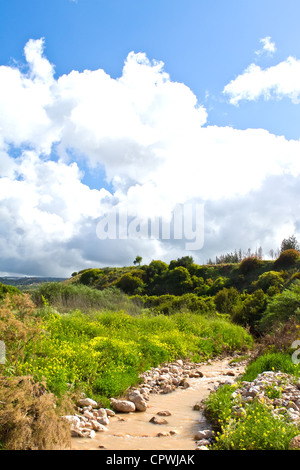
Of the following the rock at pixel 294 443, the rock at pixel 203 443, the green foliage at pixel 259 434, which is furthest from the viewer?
the rock at pixel 203 443

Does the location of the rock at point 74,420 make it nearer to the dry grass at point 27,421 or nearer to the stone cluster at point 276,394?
the dry grass at point 27,421

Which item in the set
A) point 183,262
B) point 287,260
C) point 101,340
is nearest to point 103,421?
point 101,340

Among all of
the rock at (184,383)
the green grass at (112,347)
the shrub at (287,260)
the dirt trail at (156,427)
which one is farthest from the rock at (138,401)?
the shrub at (287,260)

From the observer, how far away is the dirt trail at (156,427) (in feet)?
20.2

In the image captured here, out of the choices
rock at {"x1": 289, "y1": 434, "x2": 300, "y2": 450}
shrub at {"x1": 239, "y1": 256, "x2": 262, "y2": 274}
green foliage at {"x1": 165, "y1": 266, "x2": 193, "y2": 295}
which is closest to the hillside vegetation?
rock at {"x1": 289, "y1": 434, "x2": 300, "y2": 450}

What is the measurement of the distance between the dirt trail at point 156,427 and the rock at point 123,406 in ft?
0.41

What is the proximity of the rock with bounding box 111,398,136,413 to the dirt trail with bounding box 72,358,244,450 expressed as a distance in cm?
12

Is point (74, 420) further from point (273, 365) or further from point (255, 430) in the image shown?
point (273, 365)

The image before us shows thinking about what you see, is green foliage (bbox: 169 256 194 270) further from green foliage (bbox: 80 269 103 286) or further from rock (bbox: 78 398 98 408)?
rock (bbox: 78 398 98 408)

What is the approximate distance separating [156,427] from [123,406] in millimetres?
1154

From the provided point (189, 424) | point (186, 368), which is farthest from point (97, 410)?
point (186, 368)

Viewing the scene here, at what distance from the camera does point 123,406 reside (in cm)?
816
